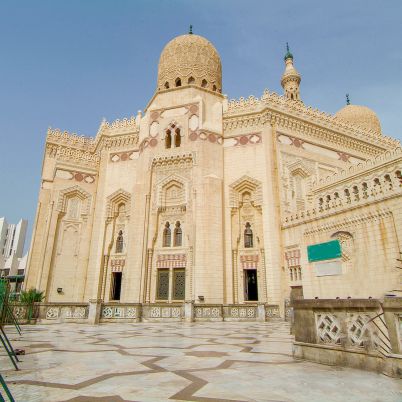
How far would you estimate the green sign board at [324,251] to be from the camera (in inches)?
586

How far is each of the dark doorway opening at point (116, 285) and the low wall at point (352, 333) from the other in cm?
1667

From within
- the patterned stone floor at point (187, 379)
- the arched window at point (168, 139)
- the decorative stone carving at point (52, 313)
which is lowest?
the patterned stone floor at point (187, 379)

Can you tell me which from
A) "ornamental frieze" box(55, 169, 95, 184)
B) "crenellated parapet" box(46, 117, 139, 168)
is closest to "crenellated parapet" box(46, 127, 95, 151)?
"crenellated parapet" box(46, 117, 139, 168)

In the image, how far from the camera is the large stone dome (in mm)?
22562

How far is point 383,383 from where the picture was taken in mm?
2980

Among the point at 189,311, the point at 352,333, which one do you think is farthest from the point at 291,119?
the point at 352,333

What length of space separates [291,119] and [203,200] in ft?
26.4

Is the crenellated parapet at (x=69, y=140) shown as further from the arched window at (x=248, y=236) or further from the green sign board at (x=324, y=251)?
the green sign board at (x=324, y=251)

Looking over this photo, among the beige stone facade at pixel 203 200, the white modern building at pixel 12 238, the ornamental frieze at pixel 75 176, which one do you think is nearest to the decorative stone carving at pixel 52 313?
the beige stone facade at pixel 203 200

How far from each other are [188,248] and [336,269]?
769 centimetres

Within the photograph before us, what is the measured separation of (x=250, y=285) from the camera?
18.0m

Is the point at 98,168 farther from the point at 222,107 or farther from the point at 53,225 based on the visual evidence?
the point at 222,107

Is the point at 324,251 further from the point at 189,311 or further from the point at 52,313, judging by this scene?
the point at 52,313

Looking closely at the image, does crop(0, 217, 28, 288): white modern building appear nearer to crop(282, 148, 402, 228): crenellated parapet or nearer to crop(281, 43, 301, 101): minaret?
crop(281, 43, 301, 101): minaret
